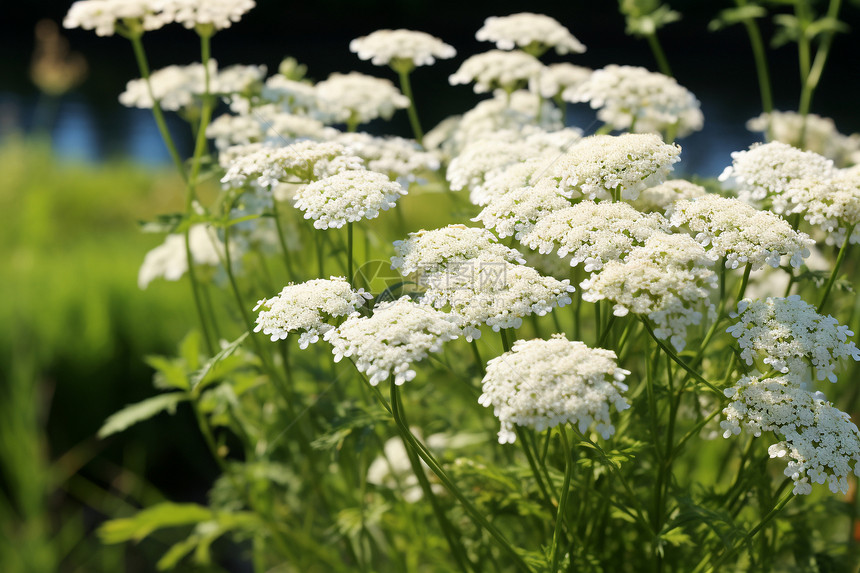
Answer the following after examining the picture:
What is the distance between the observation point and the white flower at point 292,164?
4.85 feet

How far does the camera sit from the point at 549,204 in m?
1.38

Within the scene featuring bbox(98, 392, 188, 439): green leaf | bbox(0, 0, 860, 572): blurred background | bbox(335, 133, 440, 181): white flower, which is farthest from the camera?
bbox(0, 0, 860, 572): blurred background

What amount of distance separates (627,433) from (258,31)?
18.1 meters

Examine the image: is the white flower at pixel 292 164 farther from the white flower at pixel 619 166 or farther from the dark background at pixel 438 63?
the dark background at pixel 438 63

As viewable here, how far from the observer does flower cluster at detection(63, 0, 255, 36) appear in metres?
1.79

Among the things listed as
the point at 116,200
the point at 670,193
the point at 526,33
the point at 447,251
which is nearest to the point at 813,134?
the point at 526,33

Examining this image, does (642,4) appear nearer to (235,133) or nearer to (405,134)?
(235,133)

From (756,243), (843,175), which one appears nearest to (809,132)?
(843,175)

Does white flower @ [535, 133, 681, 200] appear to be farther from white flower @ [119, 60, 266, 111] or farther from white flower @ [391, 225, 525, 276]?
white flower @ [119, 60, 266, 111]

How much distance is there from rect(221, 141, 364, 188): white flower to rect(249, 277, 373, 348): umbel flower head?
0.97ft

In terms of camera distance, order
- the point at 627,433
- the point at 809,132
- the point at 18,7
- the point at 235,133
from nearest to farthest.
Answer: the point at 627,433 < the point at 235,133 < the point at 809,132 < the point at 18,7

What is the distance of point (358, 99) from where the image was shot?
2199 millimetres

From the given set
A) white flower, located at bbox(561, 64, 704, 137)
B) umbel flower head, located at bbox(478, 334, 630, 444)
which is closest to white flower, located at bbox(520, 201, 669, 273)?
umbel flower head, located at bbox(478, 334, 630, 444)

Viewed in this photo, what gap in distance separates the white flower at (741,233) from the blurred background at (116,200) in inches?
18.1
